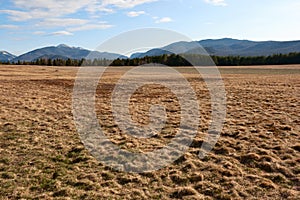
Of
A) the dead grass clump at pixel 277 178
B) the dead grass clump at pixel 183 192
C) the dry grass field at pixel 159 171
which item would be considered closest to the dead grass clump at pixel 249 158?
the dry grass field at pixel 159 171

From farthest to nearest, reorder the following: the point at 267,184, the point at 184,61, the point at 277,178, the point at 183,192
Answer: the point at 184,61 → the point at 277,178 → the point at 267,184 → the point at 183,192

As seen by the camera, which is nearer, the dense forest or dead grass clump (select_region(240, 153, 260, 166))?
dead grass clump (select_region(240, 153, 260, 166))

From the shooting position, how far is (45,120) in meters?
15.8

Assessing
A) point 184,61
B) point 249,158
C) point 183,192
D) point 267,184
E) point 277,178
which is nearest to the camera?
point 183,192

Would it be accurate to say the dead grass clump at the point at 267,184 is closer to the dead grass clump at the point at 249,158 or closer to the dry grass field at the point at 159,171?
the dry grass field at the point at 159,171

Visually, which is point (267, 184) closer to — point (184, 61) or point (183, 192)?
point (183, 192)

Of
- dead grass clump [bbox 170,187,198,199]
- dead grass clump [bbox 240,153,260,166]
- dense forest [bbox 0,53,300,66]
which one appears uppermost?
dense forest [bbox 0,53,300,66]

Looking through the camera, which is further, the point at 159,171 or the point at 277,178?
the point at 159,171

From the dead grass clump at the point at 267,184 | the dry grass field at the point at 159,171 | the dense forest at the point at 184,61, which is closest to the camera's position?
the dry grass field at the point at 159,171

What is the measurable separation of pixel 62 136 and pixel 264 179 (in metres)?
8.83

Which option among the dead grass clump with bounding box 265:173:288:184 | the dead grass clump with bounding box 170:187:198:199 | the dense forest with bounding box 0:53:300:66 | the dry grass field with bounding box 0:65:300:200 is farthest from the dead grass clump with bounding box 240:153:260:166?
the dense forest with bounding box 0:53:300:66

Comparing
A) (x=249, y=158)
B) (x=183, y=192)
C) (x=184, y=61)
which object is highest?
(x=184, y=61)

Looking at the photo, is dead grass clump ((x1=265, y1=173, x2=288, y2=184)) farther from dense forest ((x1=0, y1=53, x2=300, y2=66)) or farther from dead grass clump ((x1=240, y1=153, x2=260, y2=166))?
dense forest ((x1=0, y1=53, x2=300, y2=66))

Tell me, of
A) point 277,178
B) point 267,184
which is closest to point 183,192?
point 267,184
